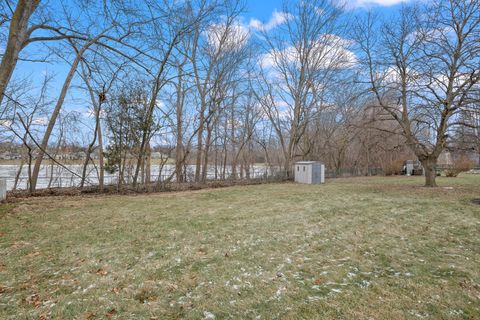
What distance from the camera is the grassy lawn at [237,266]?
2127mm

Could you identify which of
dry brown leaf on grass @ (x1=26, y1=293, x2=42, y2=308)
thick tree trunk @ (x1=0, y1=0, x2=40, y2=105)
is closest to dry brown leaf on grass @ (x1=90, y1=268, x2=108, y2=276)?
dry brown leaf on grass @ (x1=26, y1=293, x2=42, y2=308)

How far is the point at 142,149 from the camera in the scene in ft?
31.4

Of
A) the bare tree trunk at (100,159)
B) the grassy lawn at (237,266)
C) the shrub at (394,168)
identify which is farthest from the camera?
the shrub at (394,168)

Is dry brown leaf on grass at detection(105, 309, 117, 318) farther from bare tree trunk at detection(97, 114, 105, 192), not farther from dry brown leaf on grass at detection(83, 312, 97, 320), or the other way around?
bare tree trunk at detection(97, 114, 105, 192)

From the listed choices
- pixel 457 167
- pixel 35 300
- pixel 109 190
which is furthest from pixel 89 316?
pixel 457 167

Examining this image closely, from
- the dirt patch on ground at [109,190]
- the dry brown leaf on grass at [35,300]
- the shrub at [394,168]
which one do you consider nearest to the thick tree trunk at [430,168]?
the dirt patch on ground at [109,190]

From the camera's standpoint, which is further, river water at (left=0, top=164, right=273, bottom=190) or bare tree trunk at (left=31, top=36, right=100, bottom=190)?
river water at (left=0, top=164, right=273, bottom=190)

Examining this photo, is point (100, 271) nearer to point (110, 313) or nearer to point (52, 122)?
point (110, 313)

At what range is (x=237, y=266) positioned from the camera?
2975mm

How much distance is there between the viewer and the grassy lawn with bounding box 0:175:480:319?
2.13 m

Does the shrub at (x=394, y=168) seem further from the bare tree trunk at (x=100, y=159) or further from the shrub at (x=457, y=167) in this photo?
the bare tree trunk at (x=100, y=159)

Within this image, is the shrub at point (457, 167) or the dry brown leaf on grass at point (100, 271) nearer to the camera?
the dry brown leaf on grass at point (100, 271)

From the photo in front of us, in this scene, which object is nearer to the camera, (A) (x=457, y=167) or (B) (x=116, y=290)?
(B) (x=116, y=290)

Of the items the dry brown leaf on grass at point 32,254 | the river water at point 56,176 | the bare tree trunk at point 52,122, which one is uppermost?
the bare tree trunk at point 52,122
